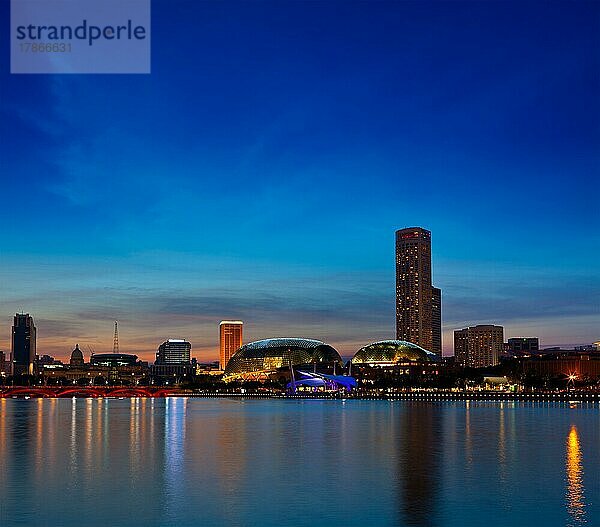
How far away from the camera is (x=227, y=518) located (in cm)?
2525

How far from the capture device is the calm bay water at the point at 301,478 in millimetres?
25641

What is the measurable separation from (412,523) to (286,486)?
26.3 ft

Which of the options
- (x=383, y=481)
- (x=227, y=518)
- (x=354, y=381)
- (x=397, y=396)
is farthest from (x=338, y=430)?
(x=354, y=381)

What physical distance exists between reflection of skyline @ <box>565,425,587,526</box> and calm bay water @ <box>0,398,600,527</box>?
0.06 m

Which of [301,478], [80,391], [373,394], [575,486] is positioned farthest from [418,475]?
[80,391]

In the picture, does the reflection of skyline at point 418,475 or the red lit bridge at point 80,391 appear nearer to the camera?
the reflection of skyline at point 418,475

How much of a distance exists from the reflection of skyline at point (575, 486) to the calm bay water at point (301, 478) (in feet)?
0.21

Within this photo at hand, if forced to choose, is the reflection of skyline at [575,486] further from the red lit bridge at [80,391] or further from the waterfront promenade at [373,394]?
the red lit bridge at [80,391]

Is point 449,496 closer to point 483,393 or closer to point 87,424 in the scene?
point 87,424

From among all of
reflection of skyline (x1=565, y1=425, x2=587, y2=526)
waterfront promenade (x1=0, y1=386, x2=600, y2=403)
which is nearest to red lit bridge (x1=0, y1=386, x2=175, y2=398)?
waterfront promenade (x1=0, y1=386, x2=600, y2=403)

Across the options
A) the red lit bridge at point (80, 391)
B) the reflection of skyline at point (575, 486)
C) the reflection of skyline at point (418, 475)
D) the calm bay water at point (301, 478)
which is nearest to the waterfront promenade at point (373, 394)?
the red lit bridge at point (80, 391)

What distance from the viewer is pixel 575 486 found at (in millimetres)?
31328

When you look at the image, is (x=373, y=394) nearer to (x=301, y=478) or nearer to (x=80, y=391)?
(x=80, y=391)

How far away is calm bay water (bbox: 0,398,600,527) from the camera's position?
2564cm
